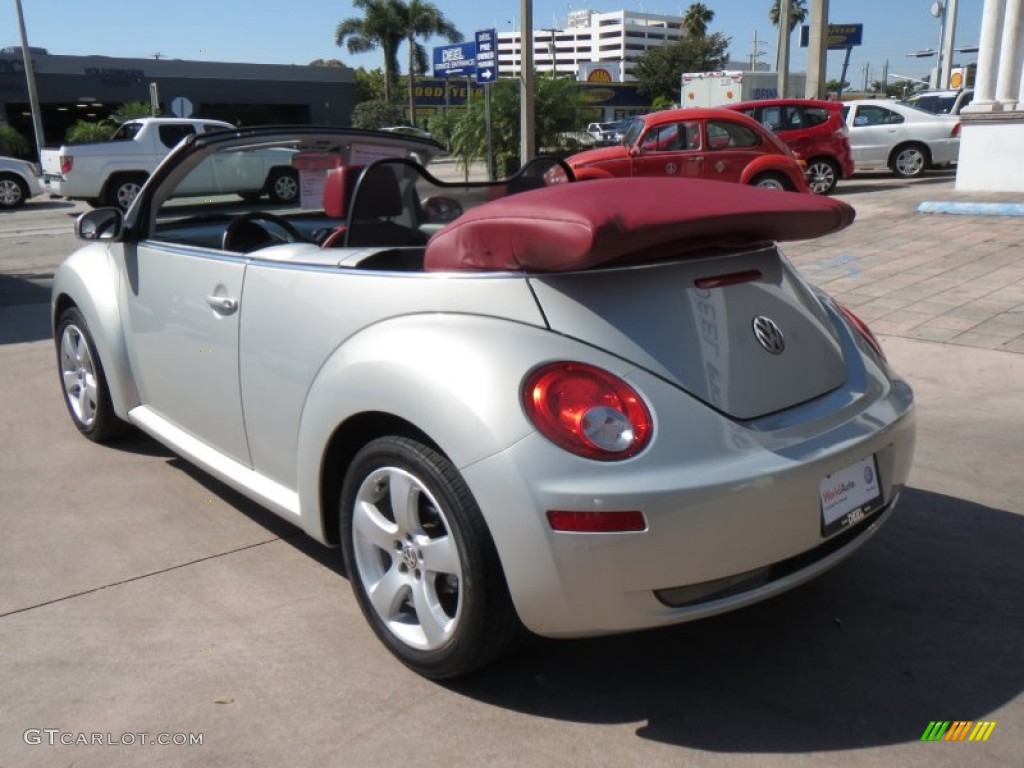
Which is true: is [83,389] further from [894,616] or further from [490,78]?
[490,78]

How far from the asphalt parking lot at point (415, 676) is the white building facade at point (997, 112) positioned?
10860 mm

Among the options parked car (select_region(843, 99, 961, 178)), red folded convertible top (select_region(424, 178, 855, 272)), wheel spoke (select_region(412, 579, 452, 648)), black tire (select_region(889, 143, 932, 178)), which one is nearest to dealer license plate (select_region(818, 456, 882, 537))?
red folded convertible top (select_region(424, 178, 855, 272))

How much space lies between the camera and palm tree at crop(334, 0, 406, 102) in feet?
173

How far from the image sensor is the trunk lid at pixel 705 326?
8.31 feet

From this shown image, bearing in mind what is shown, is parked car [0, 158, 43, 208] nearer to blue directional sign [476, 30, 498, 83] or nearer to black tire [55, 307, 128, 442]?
blue directional sign [476, 30, 498, 83]

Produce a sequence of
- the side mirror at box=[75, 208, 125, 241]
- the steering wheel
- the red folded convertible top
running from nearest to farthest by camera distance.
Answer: the red folded convertible top, the steering wheel, the side mirror at box=[75, 208, 125, 241]

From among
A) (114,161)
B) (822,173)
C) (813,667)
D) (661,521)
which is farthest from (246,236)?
(114,161)

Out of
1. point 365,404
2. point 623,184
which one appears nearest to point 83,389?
point 365,404

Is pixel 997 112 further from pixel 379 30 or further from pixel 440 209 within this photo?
pixel 379 30

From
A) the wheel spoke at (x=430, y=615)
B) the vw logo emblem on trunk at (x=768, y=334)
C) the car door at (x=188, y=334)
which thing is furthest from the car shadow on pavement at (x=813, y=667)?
the car door at (x=188, y=334)

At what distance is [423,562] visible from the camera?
2.69 m

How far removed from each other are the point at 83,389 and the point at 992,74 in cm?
1452

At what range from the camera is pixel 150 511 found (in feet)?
13.4

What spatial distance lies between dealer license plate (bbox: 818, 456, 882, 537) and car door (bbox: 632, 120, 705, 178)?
1178 cm
